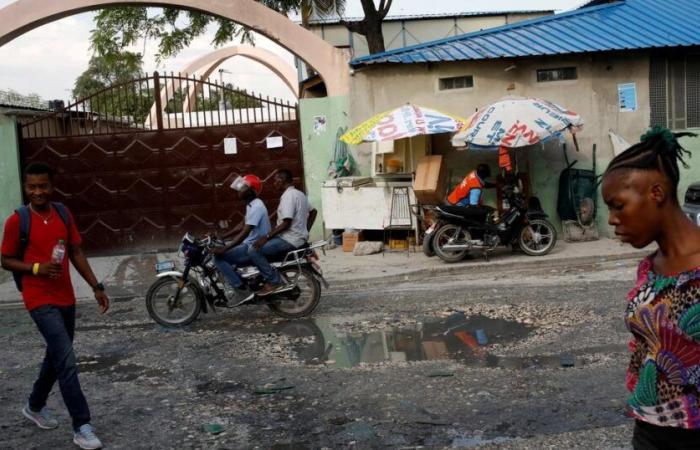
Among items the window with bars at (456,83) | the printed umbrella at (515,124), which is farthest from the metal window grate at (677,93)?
the window with bars at (456,83)

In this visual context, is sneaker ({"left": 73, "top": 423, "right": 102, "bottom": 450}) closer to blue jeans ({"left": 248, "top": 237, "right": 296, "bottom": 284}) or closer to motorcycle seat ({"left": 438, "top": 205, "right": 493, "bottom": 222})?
blue jeans ({"left": 248, "top": 237, "right": 296, "bottom": 284})

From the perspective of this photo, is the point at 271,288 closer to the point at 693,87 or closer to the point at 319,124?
the point at 319,124

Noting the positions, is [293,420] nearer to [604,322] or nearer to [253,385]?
[253,385]

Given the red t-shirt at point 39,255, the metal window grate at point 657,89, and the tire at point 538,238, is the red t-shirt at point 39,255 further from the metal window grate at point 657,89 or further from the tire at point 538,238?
the metal window grate at point 657,89

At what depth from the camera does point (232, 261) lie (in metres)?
8.39

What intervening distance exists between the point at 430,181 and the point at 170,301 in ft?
17.3

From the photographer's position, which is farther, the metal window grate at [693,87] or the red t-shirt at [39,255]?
the metal window grate at [693,87]

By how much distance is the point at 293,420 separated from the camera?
525cm

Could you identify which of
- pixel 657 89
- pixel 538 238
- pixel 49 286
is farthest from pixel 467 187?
pixel 49 286

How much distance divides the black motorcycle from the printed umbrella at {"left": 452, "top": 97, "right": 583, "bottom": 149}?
2.59ft

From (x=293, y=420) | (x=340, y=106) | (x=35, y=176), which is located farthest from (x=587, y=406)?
(x=340, y=106)

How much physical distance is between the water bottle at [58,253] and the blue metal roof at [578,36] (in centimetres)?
884

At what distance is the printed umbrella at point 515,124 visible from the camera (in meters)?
11.5

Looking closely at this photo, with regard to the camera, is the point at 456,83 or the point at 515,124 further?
the point at 456,83
